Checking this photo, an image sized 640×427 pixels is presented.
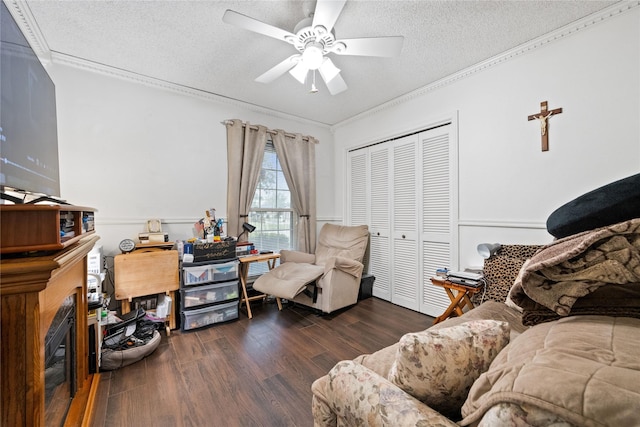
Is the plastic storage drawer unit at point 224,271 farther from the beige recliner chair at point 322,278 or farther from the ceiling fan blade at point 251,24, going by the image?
the ceiling fan blade at point 251,24

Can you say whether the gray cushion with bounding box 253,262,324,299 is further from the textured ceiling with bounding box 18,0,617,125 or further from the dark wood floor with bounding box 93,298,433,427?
the textured ceiling with bounding box 18,0,617,125

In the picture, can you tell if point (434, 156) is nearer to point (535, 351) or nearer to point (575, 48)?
point (575, 48)

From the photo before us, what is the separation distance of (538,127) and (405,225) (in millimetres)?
1526

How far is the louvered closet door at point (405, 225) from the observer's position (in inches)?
117

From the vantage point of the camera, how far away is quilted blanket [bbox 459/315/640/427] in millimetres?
399

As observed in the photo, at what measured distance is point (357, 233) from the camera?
10.8ft

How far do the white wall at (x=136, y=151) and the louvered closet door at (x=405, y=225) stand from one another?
6.84ft

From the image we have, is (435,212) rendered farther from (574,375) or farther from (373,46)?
(574,375)

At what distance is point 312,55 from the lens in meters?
1.74

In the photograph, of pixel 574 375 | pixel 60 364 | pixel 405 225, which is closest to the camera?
pixel 574 375

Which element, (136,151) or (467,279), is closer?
(467,279)

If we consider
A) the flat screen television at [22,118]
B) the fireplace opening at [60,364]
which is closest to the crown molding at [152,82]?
the flat screen television at [22,118]

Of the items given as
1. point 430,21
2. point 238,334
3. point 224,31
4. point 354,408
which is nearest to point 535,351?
point 354,408

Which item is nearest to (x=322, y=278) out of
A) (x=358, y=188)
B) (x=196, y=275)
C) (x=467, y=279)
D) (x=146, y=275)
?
(x=196, y=275)
